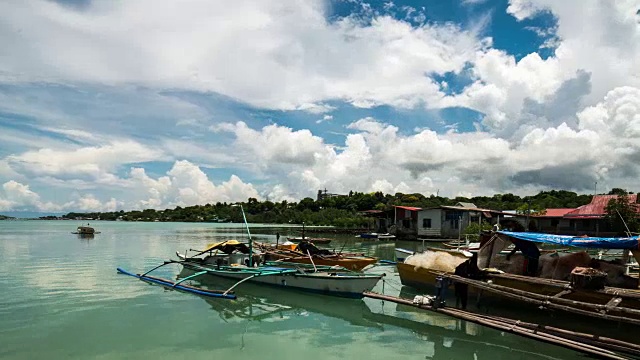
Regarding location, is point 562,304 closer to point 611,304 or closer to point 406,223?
point 611,304

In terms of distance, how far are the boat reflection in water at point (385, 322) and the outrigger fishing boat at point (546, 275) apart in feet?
3.92

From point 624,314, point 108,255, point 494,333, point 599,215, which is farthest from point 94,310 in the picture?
point 599,215

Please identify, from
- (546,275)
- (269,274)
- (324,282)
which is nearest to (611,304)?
(546,275)

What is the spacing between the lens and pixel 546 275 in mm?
14672

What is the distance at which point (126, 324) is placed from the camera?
1369 centimetres

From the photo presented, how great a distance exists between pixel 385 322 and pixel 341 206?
9677 centimetres

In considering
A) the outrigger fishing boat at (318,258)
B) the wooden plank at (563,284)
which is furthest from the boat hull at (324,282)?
the wooden plank at (563,284)

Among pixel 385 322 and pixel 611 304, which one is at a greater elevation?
pixel 611 304

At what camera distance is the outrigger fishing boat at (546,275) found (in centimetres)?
1115

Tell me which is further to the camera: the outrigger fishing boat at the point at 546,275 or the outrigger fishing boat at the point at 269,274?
the outrigger fishing boat at the point at 269,274

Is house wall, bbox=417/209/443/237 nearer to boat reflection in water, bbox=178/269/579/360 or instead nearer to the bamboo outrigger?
boat reflection in water, bbox=178/269/579/360

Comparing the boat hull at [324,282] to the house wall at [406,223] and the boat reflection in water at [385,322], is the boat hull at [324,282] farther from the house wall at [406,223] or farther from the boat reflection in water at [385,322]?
the house wall at [406,223]

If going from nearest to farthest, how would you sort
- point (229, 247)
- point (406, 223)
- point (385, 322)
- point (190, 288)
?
point (385, 322) < point (190, 288) < point (229, 247) < point (406, 223)

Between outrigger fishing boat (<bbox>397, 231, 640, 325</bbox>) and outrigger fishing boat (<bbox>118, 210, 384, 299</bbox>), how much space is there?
3.02 meters
